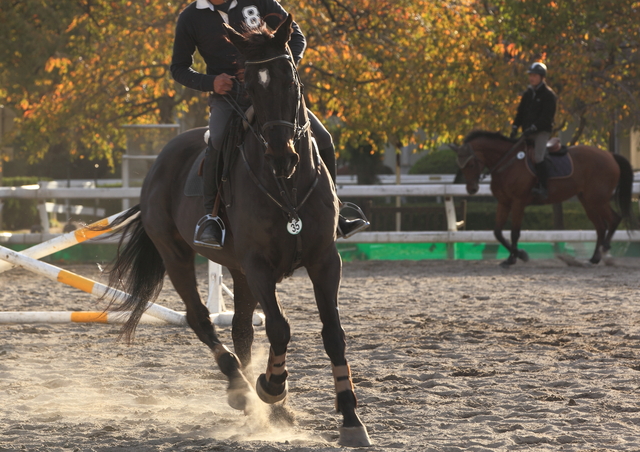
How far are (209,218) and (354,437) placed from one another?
1558 mm

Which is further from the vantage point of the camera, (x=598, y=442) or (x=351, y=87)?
(x=351, y=87)

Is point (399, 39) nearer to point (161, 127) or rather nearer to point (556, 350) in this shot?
point (161, 127)

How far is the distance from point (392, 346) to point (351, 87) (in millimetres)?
9999

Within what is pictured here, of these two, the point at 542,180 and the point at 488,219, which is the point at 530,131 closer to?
the point at 542,180

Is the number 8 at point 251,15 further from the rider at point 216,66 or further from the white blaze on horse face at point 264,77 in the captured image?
the white blaze on horse face at point 264,77

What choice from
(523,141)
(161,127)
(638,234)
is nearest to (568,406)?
(523,141)

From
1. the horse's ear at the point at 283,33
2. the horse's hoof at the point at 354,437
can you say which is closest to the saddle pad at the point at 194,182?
the horse's ear at the point at 283,33

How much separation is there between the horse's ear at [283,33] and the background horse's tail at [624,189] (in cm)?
1047

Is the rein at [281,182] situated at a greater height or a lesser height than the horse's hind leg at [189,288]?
greater

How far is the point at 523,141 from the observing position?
12945 millimetres

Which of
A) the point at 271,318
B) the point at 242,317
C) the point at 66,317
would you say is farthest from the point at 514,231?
the point at 271,318

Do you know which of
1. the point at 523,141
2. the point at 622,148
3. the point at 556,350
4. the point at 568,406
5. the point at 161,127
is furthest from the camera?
the point at 622,148

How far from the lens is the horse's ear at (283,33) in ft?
13.2

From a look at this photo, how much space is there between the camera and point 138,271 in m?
6.36
